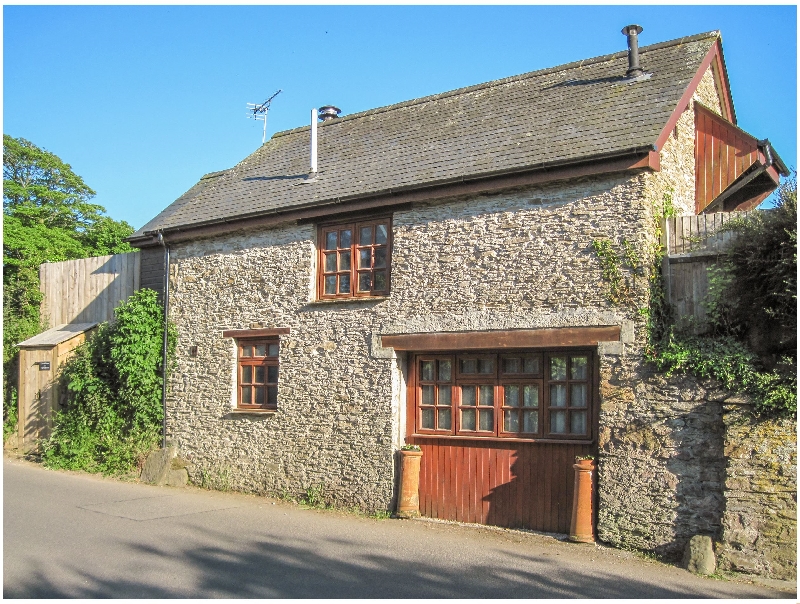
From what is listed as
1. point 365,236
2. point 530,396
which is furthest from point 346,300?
point 530,396

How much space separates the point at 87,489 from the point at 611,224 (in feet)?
30.2

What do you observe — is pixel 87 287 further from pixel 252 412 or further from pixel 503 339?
pixel 503 339

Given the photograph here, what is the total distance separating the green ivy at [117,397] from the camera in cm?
1423

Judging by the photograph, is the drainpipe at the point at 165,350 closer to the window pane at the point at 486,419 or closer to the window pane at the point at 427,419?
the window pane at the point at 427,419

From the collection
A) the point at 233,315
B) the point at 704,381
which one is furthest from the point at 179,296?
the point at 704,381

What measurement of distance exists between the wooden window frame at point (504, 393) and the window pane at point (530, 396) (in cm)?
3

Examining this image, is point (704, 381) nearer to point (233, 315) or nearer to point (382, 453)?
point (382, 453)

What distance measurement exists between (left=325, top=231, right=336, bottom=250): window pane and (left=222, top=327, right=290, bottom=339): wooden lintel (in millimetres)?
1466

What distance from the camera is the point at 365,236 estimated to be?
12.3 meters

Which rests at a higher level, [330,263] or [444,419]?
[330,263]

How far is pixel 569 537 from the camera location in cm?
962

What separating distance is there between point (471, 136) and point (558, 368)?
4.07m

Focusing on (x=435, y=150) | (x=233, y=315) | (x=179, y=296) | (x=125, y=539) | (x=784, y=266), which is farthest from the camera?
(x=179, y=296)

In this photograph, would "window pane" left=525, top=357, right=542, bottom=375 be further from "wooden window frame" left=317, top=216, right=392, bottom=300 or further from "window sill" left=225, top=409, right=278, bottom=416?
"window sill" left=225, top=409, right=278, bottom=416
